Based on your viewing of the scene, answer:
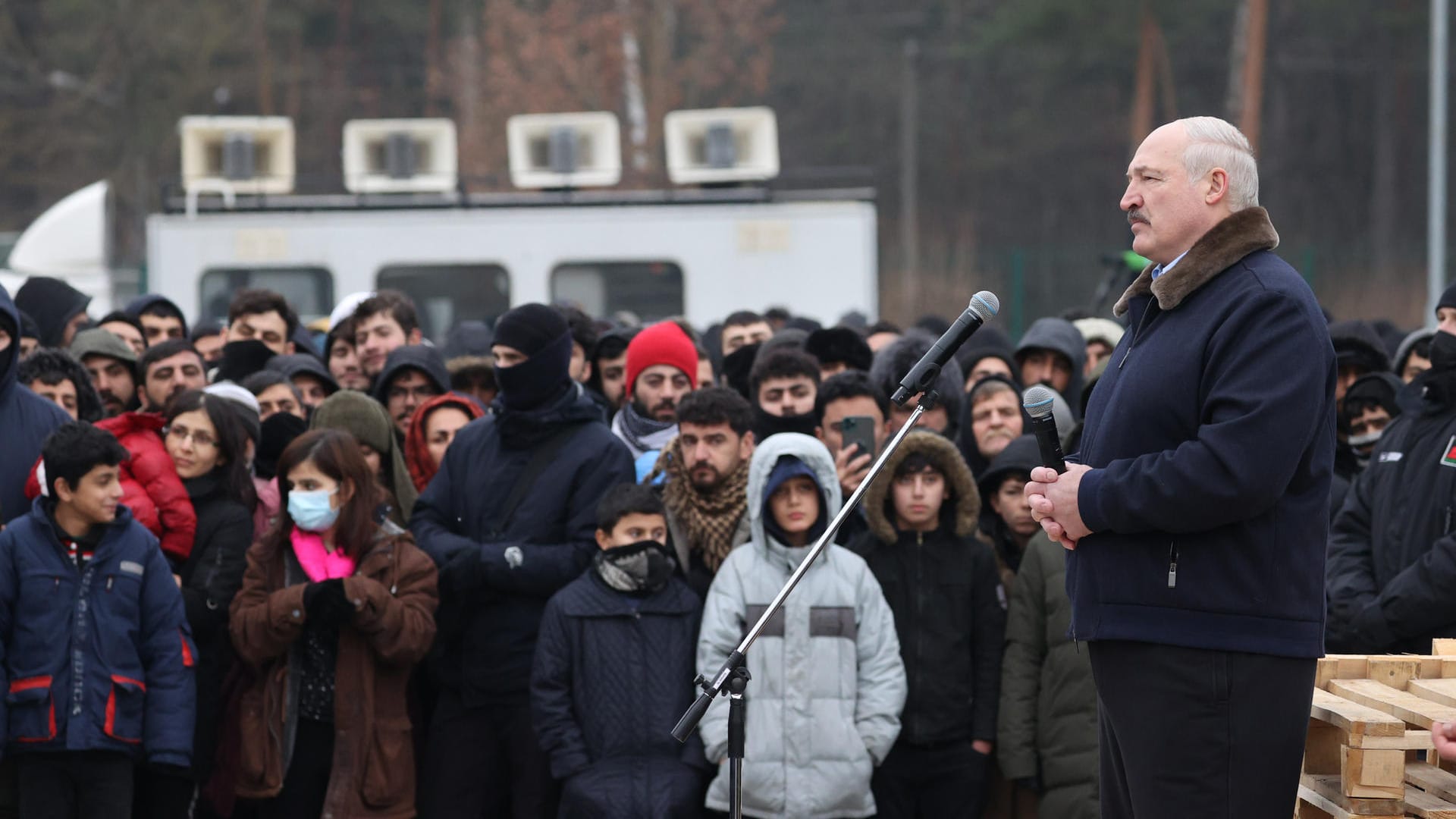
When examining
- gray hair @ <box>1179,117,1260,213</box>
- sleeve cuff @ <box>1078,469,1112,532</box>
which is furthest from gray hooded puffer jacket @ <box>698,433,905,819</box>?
gray hair @ <box>1179,117,1260,213</box>

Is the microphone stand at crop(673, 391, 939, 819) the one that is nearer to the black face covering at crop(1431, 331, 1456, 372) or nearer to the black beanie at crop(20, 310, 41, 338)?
the black face covering at crop(1431, 331, 1456, 372)

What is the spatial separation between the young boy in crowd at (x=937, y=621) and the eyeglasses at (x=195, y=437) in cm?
231

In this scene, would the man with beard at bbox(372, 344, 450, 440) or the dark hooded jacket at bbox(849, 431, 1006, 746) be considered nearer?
the dark hooded jacket at bbox(849, 431, 1006, 746)

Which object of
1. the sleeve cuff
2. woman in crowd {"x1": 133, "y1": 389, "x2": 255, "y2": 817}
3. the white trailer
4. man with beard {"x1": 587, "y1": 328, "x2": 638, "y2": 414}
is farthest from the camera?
the white trailer

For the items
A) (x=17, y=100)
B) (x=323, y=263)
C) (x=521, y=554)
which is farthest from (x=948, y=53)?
(x=521, y=554)

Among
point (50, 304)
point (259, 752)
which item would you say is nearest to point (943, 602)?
point (259, 752)

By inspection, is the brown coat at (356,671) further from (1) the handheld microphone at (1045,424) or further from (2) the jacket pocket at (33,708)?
(1) the handheld microphone at (1045,424)

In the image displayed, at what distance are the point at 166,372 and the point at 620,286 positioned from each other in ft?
16.5

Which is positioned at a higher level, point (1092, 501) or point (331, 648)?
point (1092, 501)

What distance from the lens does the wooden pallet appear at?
11.9 ft

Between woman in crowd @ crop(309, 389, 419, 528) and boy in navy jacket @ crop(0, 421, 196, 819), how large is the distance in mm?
1012

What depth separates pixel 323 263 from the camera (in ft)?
38.9

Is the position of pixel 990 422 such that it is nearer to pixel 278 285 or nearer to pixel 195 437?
pixel 195 437

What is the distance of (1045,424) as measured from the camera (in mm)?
3412
